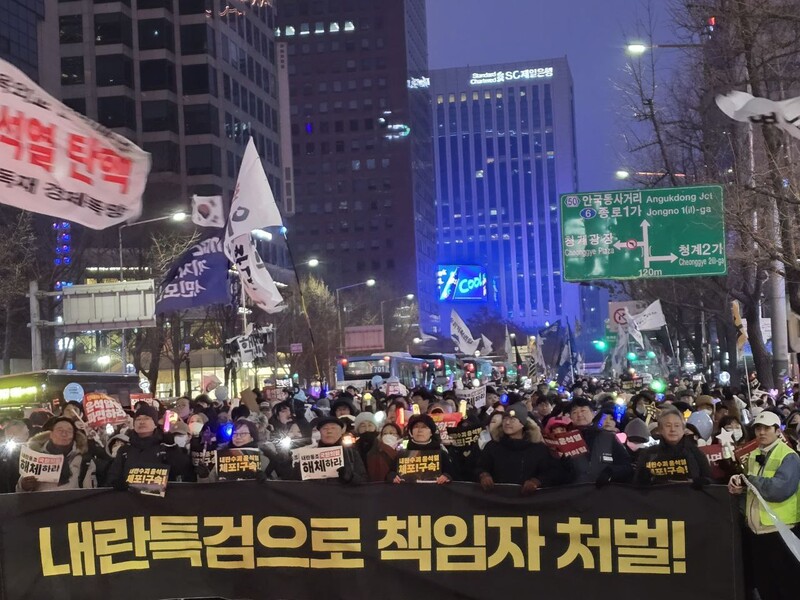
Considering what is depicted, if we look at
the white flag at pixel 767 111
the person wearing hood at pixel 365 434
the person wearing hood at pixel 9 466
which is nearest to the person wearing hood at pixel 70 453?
the person wearing hood at pixel 9 466

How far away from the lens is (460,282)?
73.9 m

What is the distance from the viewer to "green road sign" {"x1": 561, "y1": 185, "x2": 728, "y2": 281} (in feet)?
72.7

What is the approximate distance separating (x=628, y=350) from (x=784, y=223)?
2720 centimetres

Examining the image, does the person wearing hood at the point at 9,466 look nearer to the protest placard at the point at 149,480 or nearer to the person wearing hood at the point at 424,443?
the protest placard at the point at 149,480

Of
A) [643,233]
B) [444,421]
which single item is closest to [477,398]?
[643,233]

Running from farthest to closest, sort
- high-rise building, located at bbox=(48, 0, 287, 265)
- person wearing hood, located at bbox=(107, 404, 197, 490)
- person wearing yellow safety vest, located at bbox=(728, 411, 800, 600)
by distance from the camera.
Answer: high-rise building, located at bbox=(48, 0, 287, 265) → person wearing hood, located at bbox=(107, 404, 197, 490) → person wearing yellow safety vest, located at bbox=(728, 411, 800, 600)

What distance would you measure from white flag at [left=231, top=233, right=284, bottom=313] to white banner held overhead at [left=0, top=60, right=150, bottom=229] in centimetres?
1199

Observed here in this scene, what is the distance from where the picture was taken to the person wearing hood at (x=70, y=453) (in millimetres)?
9680

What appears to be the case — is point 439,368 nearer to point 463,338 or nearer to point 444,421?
point 463,338

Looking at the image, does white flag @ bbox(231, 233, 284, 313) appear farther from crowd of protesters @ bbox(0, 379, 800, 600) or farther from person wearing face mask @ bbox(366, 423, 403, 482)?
person wearing face mask @ bbox(366, 423, 403, 482)

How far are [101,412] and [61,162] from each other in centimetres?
1052

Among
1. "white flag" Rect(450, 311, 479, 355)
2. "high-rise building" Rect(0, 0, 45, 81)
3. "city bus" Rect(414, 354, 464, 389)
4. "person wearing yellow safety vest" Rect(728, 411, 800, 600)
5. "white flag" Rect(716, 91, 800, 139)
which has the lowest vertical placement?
"city bus" Rect(414, 354, 464, 389)

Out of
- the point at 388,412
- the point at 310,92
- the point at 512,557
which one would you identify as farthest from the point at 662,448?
the point at 310,92

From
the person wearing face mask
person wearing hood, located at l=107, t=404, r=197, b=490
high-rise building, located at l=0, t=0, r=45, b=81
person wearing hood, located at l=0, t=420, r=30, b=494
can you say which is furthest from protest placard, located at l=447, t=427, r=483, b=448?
high-rise building, located at l=0, t=0, r=45, b=81
